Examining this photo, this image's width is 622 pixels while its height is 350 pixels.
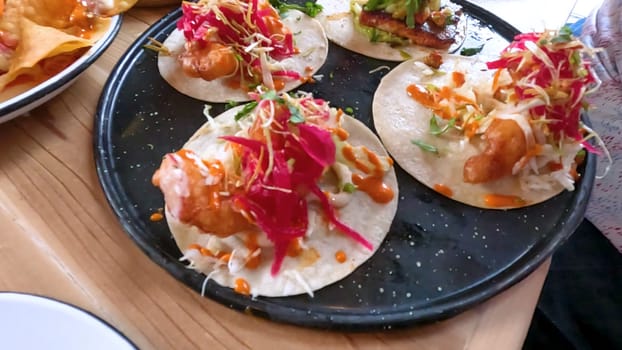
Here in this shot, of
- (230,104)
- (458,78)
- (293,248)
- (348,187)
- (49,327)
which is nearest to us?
(49,327)

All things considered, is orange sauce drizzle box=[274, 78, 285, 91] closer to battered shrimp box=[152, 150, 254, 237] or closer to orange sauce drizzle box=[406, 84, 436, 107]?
orange sauce drizzle box=[406, 84, 436, 107]

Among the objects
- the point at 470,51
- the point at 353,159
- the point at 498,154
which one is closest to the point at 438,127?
the point at 498,154

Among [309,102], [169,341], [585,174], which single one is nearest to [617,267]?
[585,174]

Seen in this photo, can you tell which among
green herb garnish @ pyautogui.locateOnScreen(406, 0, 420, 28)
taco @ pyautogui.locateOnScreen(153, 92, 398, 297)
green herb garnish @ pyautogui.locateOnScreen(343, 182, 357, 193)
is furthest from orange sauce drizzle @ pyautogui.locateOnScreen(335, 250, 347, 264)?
green herb garnish @ pyautogui.locateOnScreen(406, 0, 420, 28)

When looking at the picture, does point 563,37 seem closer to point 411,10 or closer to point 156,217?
point 411,10

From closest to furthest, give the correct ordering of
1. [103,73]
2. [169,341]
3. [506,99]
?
[169,341]
[506,99]
[103,73]

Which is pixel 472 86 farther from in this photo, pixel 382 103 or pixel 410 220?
pixel 410 220
